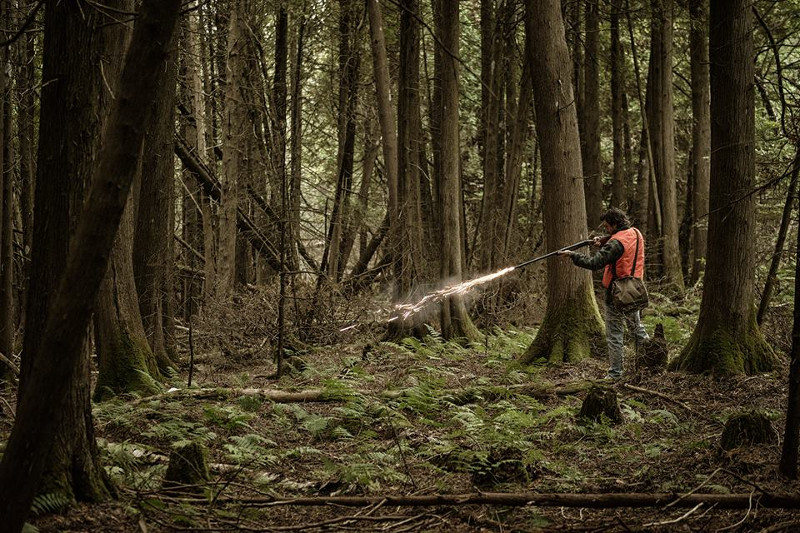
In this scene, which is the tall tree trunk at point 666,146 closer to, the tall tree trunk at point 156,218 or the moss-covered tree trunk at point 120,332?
the tall tree trunk at point 156,218

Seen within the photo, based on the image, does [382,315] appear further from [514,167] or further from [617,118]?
[617,118]

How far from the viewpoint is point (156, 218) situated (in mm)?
12133

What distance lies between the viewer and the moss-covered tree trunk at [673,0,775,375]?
916cm

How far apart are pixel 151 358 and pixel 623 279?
629 centimetres

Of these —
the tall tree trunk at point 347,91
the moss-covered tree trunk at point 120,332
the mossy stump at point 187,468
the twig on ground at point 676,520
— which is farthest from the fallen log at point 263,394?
the tall tree trunk at point 347,91

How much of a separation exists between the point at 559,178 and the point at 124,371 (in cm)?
681

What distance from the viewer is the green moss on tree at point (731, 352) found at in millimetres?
9203

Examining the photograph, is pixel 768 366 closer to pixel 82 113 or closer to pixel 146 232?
pixel 82 113

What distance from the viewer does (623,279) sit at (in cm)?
1017

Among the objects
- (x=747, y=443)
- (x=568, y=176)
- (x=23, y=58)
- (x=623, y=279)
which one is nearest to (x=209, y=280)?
(x=23, y=58)

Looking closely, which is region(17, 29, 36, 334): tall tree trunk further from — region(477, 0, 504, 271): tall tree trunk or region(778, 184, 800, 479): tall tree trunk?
region(778, 184, 800, 479): tall tree trunk

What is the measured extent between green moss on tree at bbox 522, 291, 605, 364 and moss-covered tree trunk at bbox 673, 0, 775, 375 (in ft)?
7.08

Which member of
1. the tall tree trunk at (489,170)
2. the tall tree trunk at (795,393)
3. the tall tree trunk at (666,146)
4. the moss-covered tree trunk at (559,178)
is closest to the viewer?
the tall tree trunk at (795,393)

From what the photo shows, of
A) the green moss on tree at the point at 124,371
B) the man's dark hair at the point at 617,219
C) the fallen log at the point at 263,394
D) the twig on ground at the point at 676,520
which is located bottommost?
the twig on ground at the point at 676,520
